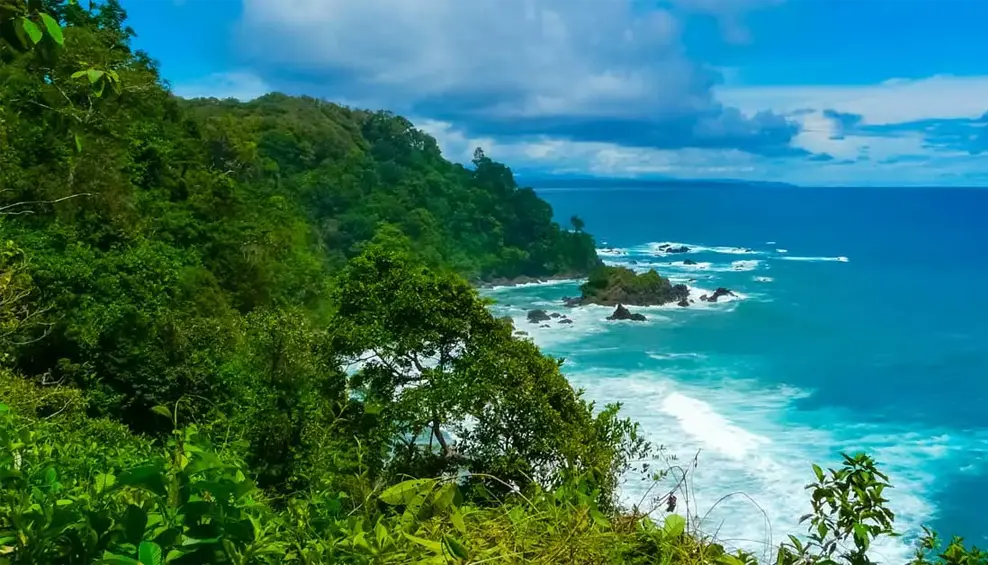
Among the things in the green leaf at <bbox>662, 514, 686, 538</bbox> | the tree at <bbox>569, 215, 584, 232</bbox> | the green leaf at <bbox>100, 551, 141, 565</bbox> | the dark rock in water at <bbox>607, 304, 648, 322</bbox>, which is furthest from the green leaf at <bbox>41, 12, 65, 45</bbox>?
the tree at <bbox>569, 215, 584, 232</bbox>

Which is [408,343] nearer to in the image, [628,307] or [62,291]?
[62,291]

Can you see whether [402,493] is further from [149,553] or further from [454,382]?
[454,382]

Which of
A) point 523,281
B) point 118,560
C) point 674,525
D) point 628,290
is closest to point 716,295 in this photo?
point 628,290

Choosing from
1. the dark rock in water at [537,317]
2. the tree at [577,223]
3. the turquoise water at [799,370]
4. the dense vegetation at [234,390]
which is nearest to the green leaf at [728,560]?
the dense vegetation at [234,390]

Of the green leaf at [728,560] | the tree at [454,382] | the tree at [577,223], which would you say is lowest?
the tree at [454,382]

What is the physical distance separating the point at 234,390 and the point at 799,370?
2555 centimetres

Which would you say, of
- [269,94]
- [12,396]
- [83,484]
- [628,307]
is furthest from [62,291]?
[269,94]

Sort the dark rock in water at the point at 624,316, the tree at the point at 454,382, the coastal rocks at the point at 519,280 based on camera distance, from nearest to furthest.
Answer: the tree at the point at 454,382, the dark rock in water at the point at 624,316, the coastal rocks at the point at 519,280

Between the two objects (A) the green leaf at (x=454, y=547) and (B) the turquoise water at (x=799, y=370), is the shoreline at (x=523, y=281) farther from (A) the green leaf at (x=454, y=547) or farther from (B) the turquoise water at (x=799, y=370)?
(A) the green leaf at (x=454, y=547)

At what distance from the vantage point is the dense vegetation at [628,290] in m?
39.3

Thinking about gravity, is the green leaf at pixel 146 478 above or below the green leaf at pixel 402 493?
above

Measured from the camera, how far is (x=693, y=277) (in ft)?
155

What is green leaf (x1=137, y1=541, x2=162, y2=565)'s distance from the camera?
997 mm

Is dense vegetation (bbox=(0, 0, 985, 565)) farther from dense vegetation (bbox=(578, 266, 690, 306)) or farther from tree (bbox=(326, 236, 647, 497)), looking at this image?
dense vegetation (bbox=(578, 266, 690, 306))
